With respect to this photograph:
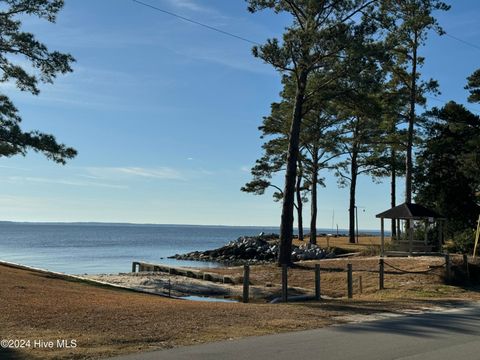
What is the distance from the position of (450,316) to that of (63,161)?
14.5 metres

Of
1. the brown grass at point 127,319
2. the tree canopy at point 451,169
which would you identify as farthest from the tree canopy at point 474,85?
the brown grass at point 127,319

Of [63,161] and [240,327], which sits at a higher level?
[63,161]

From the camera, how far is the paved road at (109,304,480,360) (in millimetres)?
7996

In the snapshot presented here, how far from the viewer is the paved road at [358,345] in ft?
26.2

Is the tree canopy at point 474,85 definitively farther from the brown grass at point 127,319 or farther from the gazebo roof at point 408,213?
the brown grass at point 127,319

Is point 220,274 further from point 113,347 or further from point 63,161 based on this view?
point 113,347

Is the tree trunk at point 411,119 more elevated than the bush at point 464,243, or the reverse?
the tree trunk at point 411,119

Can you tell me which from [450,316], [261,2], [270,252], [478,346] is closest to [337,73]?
[261,2]

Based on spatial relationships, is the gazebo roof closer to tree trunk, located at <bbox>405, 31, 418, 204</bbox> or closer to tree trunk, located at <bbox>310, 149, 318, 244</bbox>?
tree trunk, located at <bbox>405, 31, 418, 204</bbox>

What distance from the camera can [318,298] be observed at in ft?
61.5

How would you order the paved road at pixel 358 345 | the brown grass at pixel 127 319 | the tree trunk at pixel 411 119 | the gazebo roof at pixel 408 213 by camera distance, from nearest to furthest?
the paved road at pixel 358 345
the brown grass at pixel 127 319
the gazebo roof at pixel 408 213
the tree trunk at pixel 411 119

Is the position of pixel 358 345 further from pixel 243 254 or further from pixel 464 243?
pixel 243 254

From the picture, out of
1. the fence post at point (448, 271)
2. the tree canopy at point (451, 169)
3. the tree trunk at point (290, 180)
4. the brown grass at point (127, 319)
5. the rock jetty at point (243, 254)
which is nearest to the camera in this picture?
the brown grass at point (127, 319)

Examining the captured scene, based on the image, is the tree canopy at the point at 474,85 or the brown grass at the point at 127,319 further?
the tree canopy at the point at 474,85
